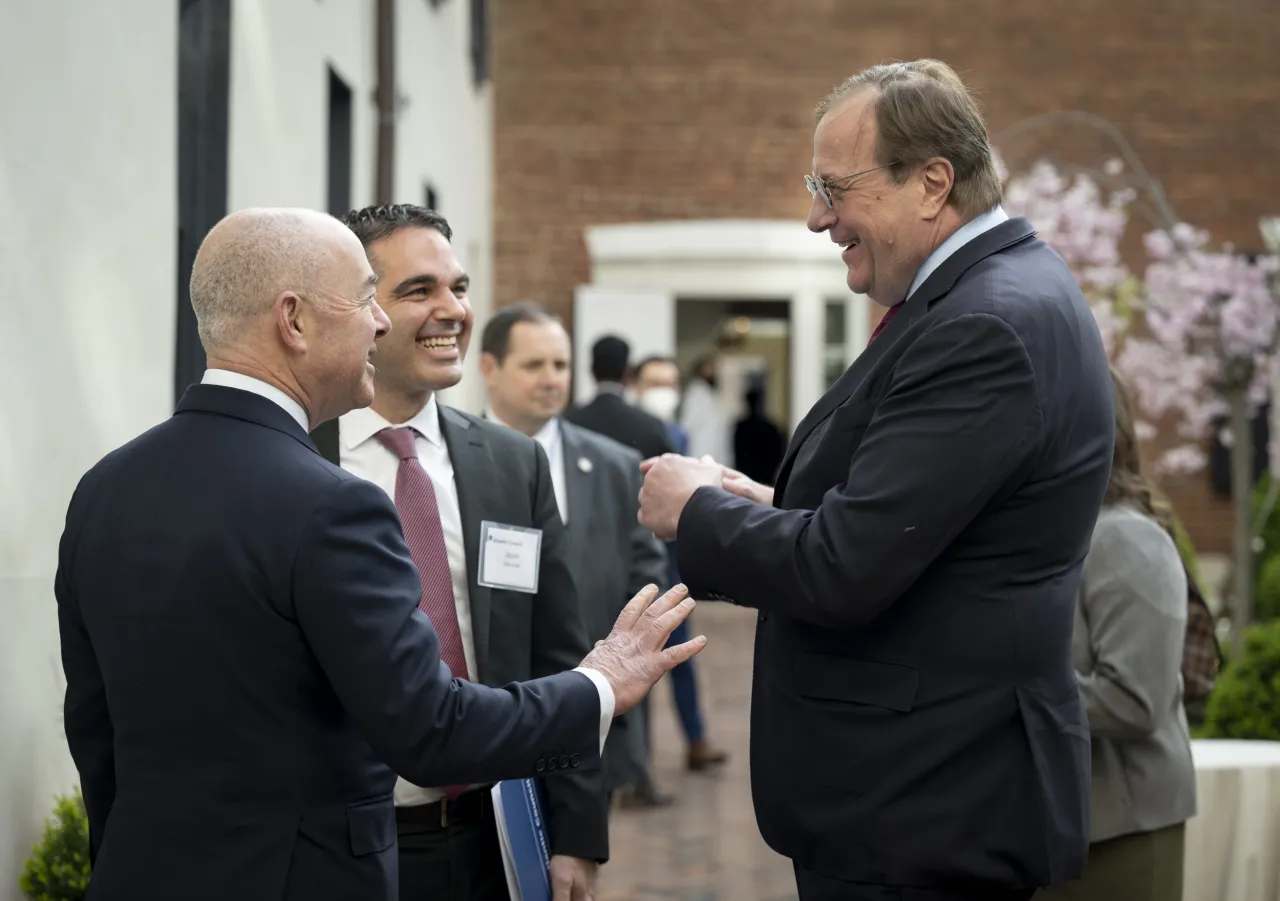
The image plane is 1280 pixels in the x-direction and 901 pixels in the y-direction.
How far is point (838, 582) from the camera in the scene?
222 centimetres

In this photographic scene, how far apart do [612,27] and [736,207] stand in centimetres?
233

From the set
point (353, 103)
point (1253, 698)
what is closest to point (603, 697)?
point (1253, 698)

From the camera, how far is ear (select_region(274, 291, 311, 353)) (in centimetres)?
212

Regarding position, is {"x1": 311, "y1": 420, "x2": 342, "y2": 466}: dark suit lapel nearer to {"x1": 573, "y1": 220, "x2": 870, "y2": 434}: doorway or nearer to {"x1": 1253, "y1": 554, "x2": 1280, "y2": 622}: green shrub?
{"x1": 1253, "y1": 554, "x2": 1280, "y2": 622}: green shrub

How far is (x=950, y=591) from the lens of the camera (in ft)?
7.44

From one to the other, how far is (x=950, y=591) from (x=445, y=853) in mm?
1054

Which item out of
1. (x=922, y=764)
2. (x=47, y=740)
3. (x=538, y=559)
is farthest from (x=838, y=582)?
(x=47, y=740)

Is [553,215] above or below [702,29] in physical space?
below

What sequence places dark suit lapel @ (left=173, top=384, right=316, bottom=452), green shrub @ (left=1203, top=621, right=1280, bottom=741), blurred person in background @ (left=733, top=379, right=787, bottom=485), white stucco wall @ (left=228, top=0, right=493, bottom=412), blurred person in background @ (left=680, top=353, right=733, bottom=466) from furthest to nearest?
blurred person in background @ (left=680, top=353, right=733, bottom=466) < blurred person in background @ (left=733, top=379, right=787, bottom=485) < green shrub @ (left=1203, top=621, right=1280, bottom=741) < white stucco wall @ (left=228, top=0, right=493, bottom=412) < dark suit lapel @ (left=173, top=384, right=316, bottom=452)

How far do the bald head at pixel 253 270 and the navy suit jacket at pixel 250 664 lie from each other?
106 mm

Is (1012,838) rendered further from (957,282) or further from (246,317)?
(246,317)

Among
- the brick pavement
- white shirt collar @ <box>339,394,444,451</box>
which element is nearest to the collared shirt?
the brick pavement

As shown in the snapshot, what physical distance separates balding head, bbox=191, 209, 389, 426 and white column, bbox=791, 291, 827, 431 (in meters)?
14.2

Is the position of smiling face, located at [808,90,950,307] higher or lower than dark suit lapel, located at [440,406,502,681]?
higher
